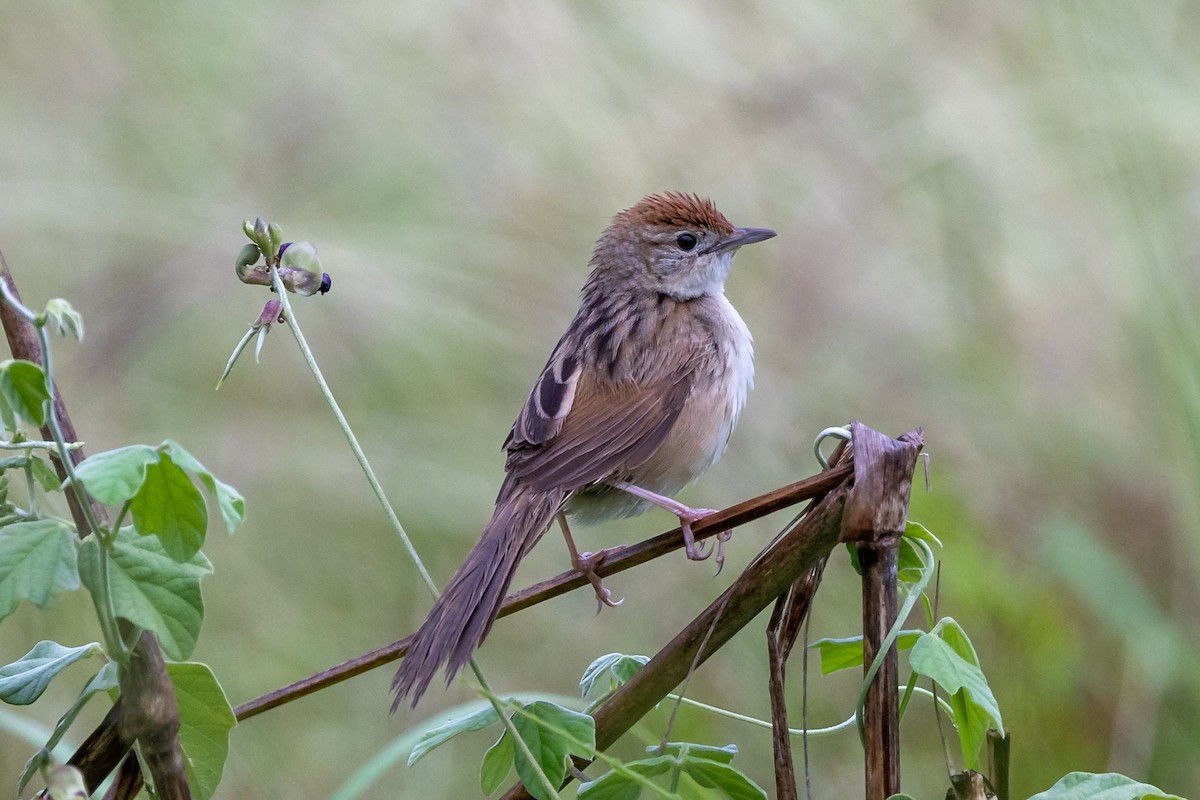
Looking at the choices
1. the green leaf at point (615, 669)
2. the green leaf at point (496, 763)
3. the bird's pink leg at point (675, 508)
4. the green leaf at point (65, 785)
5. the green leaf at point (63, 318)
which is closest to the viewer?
the green leaf at point (65, 785)

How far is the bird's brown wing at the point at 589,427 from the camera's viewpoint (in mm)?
3041

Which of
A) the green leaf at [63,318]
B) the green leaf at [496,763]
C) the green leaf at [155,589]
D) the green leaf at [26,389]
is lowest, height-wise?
the green leaf at [496,763]

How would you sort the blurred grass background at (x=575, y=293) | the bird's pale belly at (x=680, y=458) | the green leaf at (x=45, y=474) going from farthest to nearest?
the blurred grass background at (x=575, y=293)
the bird's pale belly at (x=680, y=458)
the green leaf at (x=45, y=474)

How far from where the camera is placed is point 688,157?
17.4 feet

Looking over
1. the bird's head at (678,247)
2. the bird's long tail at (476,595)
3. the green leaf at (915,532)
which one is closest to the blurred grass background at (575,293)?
the bird's head at (678,247)

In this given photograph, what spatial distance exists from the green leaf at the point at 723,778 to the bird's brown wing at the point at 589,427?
1381 mm

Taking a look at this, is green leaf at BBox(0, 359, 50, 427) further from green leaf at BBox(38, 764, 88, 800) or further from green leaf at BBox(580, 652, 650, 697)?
green leaf at BBox(580, 652, 650, 697)

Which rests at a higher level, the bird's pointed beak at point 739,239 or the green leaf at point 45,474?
the bird's pointed beak at point 739,239

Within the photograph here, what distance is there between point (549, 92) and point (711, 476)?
1.88 metres

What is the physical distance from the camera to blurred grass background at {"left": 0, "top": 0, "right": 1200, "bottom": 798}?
14.9ft

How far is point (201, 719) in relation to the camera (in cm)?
152

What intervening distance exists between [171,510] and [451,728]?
0.52m

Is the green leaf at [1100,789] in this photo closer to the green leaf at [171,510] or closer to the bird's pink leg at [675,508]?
the green leaf at [171,510]

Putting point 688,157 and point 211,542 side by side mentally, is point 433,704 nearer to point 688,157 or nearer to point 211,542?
point 211,542
